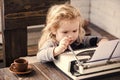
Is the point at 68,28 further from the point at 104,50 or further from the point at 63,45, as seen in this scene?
the point at 104,50

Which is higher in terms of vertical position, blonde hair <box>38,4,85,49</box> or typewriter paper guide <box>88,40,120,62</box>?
blonde hair <box>38,4,85,49</box>

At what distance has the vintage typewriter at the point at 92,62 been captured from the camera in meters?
1.38

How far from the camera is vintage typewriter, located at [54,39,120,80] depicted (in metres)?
1.38

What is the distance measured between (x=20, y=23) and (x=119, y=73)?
101 centimetres

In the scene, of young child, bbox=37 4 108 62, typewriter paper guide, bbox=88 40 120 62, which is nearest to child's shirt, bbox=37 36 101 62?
young child, bbox=37 4 108 62

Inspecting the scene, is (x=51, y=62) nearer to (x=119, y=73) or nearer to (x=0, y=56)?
(x=119, y=73)

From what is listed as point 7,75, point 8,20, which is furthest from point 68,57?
point 8,20

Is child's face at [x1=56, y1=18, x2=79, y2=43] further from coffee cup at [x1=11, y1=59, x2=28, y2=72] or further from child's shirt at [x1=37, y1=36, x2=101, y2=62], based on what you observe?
coffee cup at [x1=11, y1=59, x2=28, y2=72]

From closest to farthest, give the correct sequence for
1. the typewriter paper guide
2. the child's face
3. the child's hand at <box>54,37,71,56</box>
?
the typewriter paper guide, the child's hand at <box>54,37,71,56</box>, the child's face

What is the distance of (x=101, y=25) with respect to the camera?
369cm

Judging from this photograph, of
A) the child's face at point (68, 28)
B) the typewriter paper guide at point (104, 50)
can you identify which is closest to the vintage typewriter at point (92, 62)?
the typewriter paper guide at point (104, 50)

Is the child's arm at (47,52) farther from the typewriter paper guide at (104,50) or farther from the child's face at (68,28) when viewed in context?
the typewriter paper guide at (104,50)

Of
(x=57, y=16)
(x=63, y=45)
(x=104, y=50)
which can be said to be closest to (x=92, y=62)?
(x=104, y=50)

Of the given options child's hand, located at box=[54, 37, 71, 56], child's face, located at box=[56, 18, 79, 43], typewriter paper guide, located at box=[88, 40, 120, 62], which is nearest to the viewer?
typewriter paper guide, located at box=[88, 40, 120, 62]
